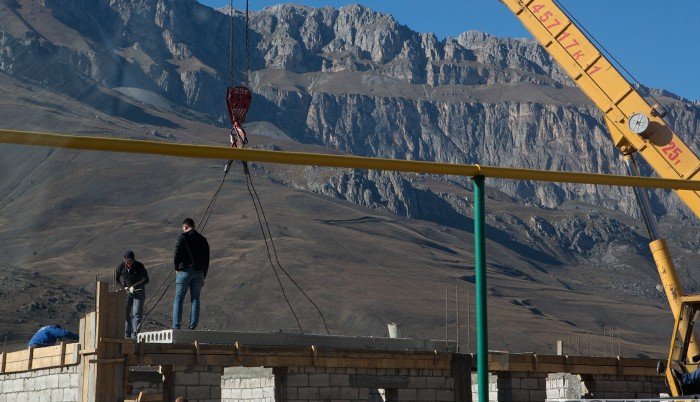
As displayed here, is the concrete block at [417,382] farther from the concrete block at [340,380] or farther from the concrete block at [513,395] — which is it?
the concrete block at [513,395]

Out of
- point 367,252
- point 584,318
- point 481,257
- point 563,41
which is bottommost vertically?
point 481,257

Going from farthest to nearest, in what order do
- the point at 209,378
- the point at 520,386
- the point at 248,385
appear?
the point at 520,386 → the point at 248,385 → the point at 209,378

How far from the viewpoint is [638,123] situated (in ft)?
65.1

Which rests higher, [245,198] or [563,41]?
[245,198]

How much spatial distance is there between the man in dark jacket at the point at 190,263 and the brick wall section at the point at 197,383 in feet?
2.78

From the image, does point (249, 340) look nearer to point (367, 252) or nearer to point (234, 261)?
point (234, 261)

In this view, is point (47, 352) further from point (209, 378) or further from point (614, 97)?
point (614, 97)

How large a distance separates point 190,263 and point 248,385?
3072 millimetres

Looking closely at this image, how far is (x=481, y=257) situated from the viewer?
8.71 m

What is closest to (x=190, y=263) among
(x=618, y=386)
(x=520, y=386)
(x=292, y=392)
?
(x=292, y=392)

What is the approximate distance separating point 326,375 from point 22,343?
72.9m

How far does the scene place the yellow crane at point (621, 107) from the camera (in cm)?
1914

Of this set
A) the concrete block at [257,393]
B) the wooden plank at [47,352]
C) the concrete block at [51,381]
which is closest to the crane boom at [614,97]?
the concrete block at [257,393]

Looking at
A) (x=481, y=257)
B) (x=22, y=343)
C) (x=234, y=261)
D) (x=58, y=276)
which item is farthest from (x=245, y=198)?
(x=481, y=257)
